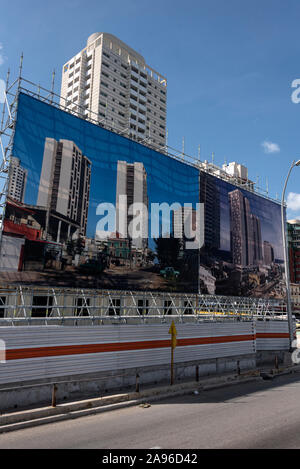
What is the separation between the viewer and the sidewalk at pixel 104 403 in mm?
8641

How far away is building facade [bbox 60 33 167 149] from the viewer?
257ft

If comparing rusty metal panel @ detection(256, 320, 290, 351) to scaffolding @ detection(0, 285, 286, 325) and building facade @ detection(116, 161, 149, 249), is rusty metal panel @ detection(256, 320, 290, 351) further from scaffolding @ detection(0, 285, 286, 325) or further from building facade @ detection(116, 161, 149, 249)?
building facade @ detection(116, 161, 149, 249)

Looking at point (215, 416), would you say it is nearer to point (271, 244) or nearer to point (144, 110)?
point (271, 244)

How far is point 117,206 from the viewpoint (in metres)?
27.8

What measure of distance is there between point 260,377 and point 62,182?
17.2m

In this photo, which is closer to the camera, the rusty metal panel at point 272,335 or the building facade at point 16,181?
the rusty metal panel at point 272,335

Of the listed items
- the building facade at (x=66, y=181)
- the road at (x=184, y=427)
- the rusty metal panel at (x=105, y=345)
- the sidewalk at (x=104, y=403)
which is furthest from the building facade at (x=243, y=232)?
the road at (x=184, y=427)

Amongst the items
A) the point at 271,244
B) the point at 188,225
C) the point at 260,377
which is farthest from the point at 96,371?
the point at 271,244

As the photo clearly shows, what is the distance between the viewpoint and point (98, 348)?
1194cm

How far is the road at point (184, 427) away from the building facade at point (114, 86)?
7042cm

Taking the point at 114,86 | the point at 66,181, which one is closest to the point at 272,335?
the point at 66,181

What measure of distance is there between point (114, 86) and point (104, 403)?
8124cm

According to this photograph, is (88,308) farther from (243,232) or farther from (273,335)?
(243,232)

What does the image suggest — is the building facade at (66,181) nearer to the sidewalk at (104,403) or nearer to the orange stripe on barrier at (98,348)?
the orange stripe on barrier at (98,348)
